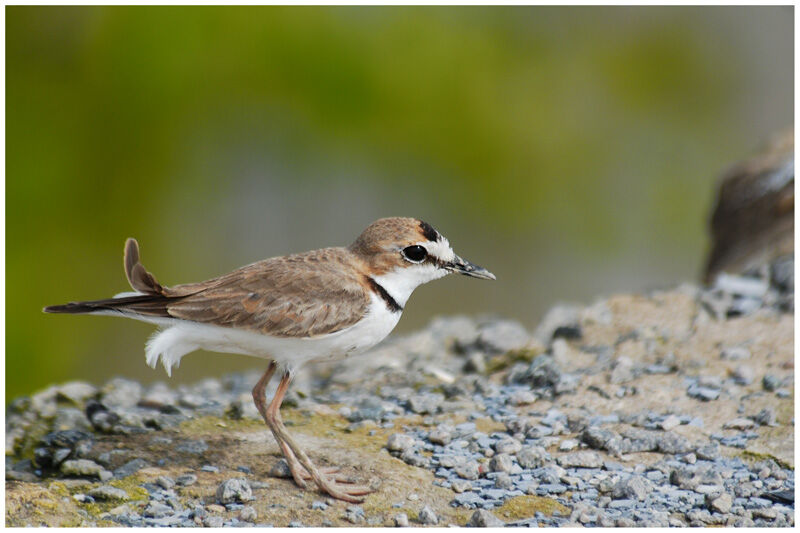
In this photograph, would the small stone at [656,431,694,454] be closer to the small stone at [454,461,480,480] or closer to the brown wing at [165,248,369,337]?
the small stone at [454,461,480,480]

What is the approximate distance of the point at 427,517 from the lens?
4.47m

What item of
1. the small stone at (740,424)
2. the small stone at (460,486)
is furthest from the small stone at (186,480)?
the small stone at (740,424)

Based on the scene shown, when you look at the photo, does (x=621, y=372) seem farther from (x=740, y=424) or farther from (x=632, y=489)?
(x=632, y=489)

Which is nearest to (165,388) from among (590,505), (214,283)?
A: (214,283)

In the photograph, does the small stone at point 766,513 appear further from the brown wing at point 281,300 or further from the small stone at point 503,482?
the brown wing at point 281,300

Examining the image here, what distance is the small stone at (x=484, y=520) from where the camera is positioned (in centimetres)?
443

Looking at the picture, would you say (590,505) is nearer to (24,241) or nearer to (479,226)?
(24,241)

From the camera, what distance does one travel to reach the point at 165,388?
7.06m

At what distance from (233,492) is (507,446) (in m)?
1.60

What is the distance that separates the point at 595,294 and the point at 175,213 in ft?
19.6

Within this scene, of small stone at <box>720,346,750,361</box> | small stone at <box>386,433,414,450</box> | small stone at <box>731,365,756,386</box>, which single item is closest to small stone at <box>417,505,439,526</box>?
small stone at <box>386,433,414,450</box>

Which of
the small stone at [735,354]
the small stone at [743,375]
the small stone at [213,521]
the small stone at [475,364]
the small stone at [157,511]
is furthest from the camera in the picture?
the small stone at [475,364]

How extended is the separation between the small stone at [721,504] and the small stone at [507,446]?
1110mm

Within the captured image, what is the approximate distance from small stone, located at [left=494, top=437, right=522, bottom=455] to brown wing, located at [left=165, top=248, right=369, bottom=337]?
112cm
